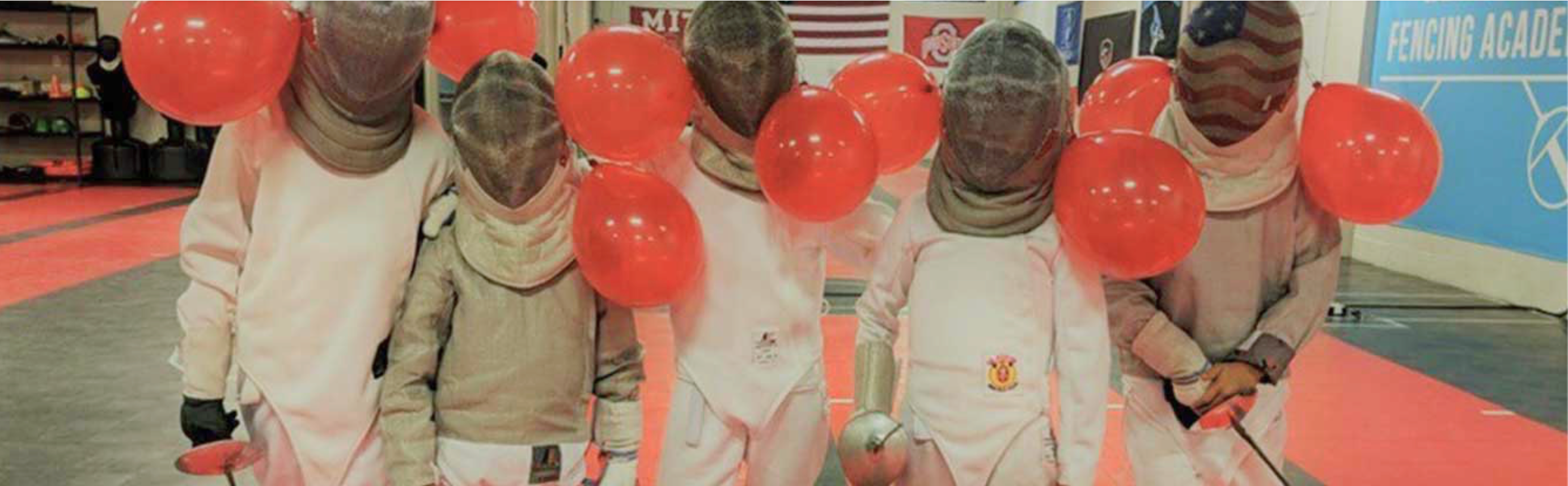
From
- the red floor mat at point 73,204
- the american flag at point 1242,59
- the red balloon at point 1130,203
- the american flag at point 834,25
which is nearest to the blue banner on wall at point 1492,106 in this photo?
the american flag at point 834,25

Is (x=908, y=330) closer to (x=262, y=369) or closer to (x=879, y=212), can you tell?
(x=879, y=212)

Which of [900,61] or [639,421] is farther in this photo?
[900,61]

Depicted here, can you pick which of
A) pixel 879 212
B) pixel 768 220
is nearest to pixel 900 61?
pixel 879 212

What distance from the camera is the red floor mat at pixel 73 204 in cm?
858

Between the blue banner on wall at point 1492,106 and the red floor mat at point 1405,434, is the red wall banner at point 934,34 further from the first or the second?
the red floor mat at point 1405,434

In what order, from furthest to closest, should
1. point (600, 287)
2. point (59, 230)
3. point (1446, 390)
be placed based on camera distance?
point (59, 230)
point (1446, 390)
point (600, 287)

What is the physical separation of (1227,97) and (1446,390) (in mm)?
3387

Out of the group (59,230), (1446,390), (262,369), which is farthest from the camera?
(59,230)

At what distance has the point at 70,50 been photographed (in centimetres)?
1136

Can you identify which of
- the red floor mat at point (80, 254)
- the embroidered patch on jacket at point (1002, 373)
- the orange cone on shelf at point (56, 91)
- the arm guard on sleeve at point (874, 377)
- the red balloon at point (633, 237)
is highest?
the red balloon at point (633, 237)

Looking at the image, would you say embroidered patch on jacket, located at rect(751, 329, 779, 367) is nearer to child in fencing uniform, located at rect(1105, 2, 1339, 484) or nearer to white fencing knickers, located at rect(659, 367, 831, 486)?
white fencing knickers, located at rect(659, 367, 831, 486)

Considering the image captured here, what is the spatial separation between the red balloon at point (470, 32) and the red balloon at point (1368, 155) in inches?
54.7

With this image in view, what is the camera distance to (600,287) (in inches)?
68.5

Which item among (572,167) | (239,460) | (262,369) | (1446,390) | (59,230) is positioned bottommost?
(59,230)
